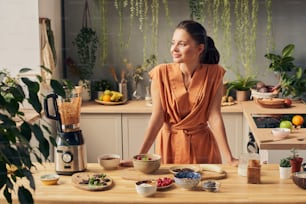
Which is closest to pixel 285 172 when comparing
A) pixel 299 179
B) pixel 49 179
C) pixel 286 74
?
pixel 299 179

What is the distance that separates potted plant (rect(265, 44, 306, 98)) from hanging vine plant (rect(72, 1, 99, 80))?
58.0 inches

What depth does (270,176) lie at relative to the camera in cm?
229

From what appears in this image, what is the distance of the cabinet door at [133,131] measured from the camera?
14.2 feet

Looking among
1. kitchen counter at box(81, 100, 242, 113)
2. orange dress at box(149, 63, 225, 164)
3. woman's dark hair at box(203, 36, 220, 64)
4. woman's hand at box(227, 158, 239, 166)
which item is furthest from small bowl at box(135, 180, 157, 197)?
kitchen counter at box(81, 100, 242, 113)

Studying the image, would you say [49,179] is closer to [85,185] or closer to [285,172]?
[85,185]

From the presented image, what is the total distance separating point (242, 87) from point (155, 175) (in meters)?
2.40

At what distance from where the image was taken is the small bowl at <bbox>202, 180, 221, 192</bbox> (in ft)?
6.86

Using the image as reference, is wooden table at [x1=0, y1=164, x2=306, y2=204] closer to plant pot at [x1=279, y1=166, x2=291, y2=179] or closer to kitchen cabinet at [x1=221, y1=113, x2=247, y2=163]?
plant pot at [x1=279, y1=166, x2=291, y2=179]

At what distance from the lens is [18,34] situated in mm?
4098

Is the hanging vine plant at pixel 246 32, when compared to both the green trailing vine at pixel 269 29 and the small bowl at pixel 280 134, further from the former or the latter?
the small bowl at pixel 280 134

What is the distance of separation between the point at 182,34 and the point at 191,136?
55 centimetres

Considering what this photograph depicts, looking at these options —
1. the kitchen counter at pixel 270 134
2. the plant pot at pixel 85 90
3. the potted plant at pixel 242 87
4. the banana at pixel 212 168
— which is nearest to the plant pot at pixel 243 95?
the potted plant at pixel 242 87

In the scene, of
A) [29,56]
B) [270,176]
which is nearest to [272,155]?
[270,176]

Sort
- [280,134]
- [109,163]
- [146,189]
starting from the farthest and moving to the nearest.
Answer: [280,134] → [109,163] → [146,189]
